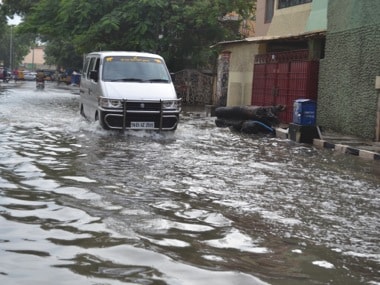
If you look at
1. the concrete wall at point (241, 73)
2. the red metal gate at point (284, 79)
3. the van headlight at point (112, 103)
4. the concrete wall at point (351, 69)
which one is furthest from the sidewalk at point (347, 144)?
the concrete wall at point (241, 73)

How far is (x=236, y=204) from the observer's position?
6633 mm

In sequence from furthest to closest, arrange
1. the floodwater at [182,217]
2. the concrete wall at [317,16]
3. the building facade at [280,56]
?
the concrete wall at [317,16] → the building facade at [280,56] → the floodwater at [182,217]

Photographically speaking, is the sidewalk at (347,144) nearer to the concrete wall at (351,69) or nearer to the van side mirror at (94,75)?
the concrete wall at (351,69)

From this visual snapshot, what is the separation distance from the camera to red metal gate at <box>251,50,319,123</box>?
17516 mm

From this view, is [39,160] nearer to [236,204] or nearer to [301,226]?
[236,204]

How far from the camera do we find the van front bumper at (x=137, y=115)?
1289 centimetres

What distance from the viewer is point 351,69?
600 inches

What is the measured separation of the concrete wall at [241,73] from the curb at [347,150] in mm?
8920

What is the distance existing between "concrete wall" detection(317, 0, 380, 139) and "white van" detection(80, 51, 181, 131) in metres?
4.92

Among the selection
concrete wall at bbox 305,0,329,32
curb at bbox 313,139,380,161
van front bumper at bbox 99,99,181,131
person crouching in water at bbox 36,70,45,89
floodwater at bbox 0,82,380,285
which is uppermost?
concrete wall at bbox 305,0,329,32

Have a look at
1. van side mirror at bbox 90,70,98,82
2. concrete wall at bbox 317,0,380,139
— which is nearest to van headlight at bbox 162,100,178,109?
van side mirror at bbox 90,70,98,82

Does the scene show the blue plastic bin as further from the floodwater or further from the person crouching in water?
the person crouching in water

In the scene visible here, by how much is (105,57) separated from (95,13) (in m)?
13.9

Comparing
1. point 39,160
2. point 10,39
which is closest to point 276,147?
point 39,160
